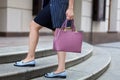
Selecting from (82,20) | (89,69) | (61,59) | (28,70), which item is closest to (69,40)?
(61,59)

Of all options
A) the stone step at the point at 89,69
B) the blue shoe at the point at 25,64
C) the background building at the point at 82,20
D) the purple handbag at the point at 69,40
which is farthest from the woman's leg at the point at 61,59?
the background building at the point at 82,20

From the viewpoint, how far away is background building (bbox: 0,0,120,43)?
9328 mm

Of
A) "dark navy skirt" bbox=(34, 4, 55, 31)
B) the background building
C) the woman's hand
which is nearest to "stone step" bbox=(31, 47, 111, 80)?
"dark navy skirt" bbox=(34, 4, 55, 31)

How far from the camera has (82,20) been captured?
12000 mm

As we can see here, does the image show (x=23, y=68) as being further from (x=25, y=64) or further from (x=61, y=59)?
(x=61, y=59)

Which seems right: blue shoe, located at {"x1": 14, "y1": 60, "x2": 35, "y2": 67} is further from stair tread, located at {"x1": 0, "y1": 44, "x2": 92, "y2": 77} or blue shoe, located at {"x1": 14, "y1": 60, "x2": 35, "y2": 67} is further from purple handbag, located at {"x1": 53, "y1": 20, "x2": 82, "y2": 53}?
purple handbag, located at {"x1": 53, "y1": 20, "x2": 82, "y2": 53}

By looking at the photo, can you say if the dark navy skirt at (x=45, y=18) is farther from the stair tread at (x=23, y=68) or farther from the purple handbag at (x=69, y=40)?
the stair tread at (x=23, y=68)

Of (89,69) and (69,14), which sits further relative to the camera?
(89,69)

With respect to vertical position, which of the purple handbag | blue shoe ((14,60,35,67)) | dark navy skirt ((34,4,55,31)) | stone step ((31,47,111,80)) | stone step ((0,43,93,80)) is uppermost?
dark navy skirt ((34,4,55,31))

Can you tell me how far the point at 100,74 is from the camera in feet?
20.3

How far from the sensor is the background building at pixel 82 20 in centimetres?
933

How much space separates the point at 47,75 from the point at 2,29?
4.97 metres

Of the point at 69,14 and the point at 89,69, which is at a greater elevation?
the point at 69,14

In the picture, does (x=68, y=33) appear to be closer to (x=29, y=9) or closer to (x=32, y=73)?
(x=32, y=73)
